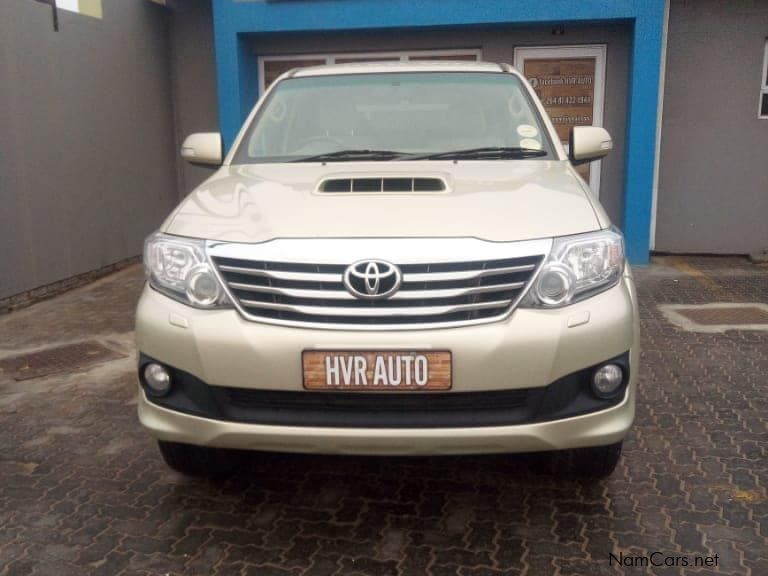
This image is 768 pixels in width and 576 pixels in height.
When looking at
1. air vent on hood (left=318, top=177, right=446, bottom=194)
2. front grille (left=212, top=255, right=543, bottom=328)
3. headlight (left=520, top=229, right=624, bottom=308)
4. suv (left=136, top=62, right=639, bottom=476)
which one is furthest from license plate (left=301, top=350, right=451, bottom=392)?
air vent on hood (left=318, top=177, right=446, bottom=194)

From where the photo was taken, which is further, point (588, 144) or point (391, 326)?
point (588, 144)

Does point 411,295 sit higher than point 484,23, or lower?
lower

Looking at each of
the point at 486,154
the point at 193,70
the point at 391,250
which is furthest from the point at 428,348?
the point at 193,70

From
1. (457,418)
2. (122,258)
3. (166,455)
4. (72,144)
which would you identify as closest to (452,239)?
(457,418)

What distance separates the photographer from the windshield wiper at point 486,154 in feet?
11.6

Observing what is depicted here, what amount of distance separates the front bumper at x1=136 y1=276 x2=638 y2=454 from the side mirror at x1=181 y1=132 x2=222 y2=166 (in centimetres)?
149

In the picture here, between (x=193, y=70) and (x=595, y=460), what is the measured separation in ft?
27.7

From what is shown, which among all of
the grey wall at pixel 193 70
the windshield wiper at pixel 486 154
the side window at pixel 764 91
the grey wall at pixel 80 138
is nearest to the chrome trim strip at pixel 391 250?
the windshield wiper at pixel 486 154

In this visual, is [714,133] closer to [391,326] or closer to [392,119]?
[392,119]

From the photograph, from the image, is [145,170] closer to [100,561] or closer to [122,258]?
[122,258]

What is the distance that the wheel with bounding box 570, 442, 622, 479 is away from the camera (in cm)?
301

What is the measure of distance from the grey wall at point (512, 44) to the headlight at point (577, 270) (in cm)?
648

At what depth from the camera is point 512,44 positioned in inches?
Answer: 341
